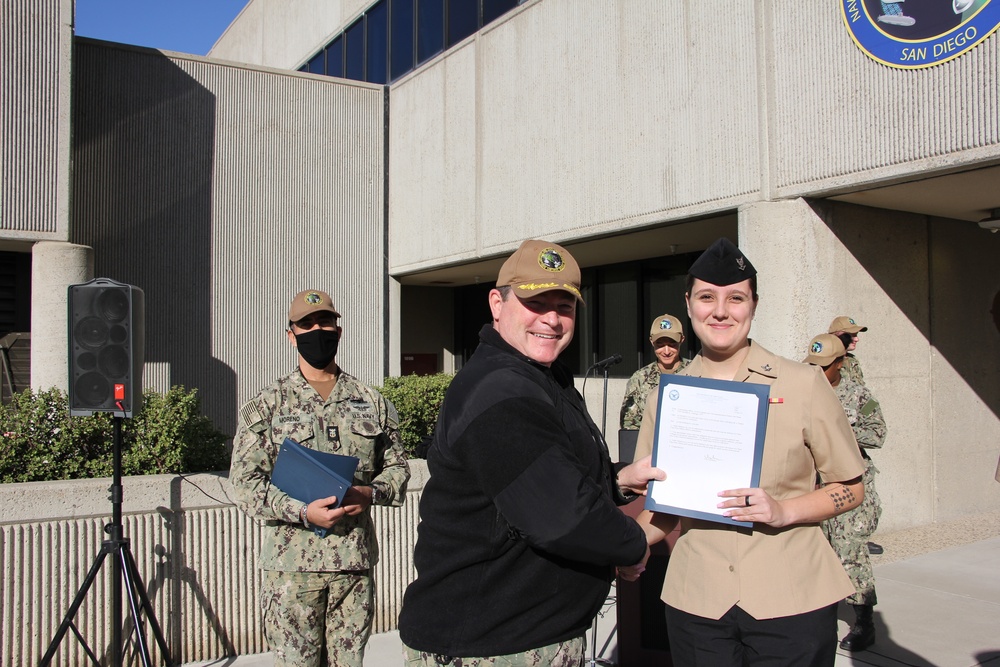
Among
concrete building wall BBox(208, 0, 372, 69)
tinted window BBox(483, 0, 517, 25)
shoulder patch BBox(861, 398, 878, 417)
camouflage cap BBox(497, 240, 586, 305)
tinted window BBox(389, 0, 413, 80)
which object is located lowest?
shoulder patch BBox(861, 398, 878, 417)

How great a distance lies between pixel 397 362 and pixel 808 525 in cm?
1191

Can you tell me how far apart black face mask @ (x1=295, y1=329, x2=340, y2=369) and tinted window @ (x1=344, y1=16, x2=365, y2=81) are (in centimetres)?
1314

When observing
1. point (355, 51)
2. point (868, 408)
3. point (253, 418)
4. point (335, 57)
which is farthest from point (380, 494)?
point (335, 57)

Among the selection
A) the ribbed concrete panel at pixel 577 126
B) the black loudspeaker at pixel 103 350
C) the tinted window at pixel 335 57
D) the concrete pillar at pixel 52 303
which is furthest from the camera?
the tinted window at pixel 335 57

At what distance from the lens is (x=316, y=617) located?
3.67 m

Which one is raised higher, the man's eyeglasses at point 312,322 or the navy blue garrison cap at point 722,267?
the navy blue garrison cap at point 722,267

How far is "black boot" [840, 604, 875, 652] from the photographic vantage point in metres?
5.12

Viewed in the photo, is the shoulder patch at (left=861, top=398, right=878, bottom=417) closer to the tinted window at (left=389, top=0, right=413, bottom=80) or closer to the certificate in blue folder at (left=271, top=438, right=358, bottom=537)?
the certificate in blue folder at (left=271, top=438, right=358, bottom=537)

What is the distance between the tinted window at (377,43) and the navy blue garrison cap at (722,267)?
534 inches

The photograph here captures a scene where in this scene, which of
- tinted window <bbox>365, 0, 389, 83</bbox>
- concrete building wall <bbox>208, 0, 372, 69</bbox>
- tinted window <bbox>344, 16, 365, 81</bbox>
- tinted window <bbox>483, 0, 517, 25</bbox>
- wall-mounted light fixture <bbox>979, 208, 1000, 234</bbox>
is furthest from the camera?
concrete building wall <bbox>208, 0, 372, 69</bbox>

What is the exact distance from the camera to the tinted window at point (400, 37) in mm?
14391

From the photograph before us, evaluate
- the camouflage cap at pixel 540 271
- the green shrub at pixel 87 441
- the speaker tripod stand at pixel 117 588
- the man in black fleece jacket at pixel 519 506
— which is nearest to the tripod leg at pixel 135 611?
the speaker tripod stand at pixel 117 588

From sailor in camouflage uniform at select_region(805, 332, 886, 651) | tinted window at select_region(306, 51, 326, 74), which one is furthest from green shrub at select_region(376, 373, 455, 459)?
tinted window at select_region(306, 51, 326, 74)

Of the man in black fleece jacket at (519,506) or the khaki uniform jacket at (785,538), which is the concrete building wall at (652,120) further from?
the man in black fleece jacket at (519,506)
